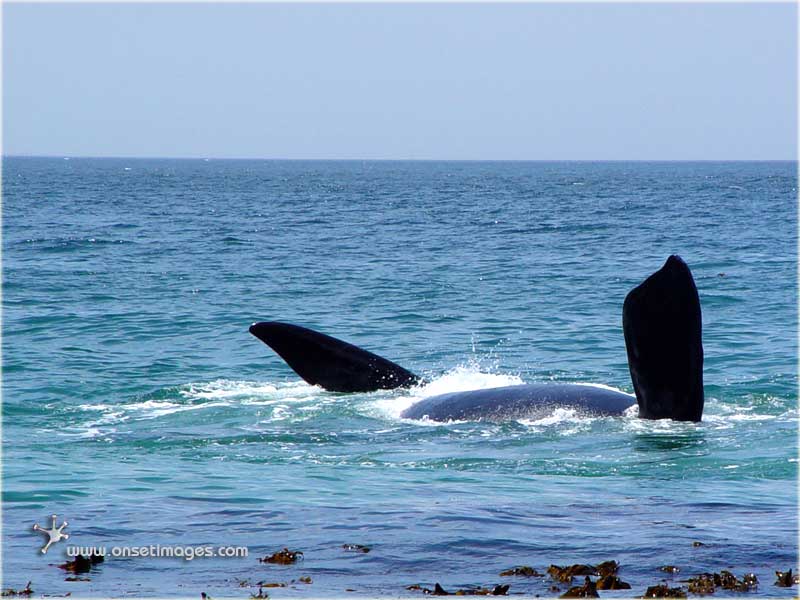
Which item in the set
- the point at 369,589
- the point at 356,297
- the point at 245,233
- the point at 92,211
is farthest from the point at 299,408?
the point at 92,211

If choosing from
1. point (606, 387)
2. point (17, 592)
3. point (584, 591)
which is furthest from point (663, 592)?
point (606, 387)

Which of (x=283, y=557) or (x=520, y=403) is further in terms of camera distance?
(x=520, y=403)

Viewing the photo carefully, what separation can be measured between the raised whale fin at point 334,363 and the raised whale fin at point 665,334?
4014mm

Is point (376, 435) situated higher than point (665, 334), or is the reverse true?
point (665, 334)

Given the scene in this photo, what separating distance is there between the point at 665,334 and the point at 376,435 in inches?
132

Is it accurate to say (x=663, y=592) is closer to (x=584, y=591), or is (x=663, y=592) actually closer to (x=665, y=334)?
(x=584, y=591)

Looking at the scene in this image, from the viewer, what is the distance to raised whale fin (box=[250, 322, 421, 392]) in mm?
15227

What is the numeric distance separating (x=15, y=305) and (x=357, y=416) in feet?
50.8

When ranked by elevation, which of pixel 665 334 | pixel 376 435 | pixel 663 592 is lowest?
pixel 376 435

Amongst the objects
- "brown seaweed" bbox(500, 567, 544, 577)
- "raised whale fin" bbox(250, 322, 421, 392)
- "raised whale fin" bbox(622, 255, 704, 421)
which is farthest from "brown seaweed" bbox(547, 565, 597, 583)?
"raised whale fin" bbox(250, 322, 421, 392)

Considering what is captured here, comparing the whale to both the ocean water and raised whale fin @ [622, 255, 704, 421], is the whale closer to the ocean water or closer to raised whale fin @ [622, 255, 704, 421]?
raised whale fin @ [622, 255, 704, 421]

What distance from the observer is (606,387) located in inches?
581

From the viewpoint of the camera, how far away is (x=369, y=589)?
7.44 m

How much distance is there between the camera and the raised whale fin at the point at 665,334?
11867 millimetres
